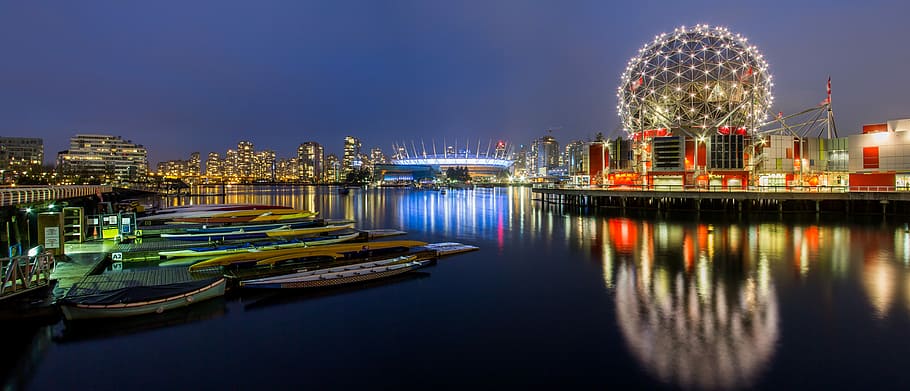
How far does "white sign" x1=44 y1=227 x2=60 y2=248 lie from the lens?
1604 cm

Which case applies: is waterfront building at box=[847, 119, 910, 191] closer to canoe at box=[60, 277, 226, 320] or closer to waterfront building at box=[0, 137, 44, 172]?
canoe at box=[60, 277, 226, 320]

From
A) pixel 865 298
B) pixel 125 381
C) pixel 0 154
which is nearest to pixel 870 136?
pixel 865 298

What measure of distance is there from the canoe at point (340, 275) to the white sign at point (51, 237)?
740 centimetres

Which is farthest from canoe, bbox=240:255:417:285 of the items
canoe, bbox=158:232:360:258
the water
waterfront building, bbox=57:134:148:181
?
waterfront building, bbox=57:134:148:181

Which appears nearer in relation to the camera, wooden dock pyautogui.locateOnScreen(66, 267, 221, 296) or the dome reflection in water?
the dome reflection in water

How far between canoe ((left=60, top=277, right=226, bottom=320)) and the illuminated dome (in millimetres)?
47501

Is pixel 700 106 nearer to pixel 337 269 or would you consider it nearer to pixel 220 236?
pixel 337 269

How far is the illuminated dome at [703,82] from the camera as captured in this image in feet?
155

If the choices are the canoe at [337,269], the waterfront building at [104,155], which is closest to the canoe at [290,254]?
the canoe at [337,269]

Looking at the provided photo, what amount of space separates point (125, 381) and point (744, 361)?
12395 mm

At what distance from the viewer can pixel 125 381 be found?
9023mm

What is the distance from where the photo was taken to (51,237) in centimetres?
1619

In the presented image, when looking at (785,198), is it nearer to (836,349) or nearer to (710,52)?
(710,52)

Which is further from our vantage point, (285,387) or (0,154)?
(0,154)
